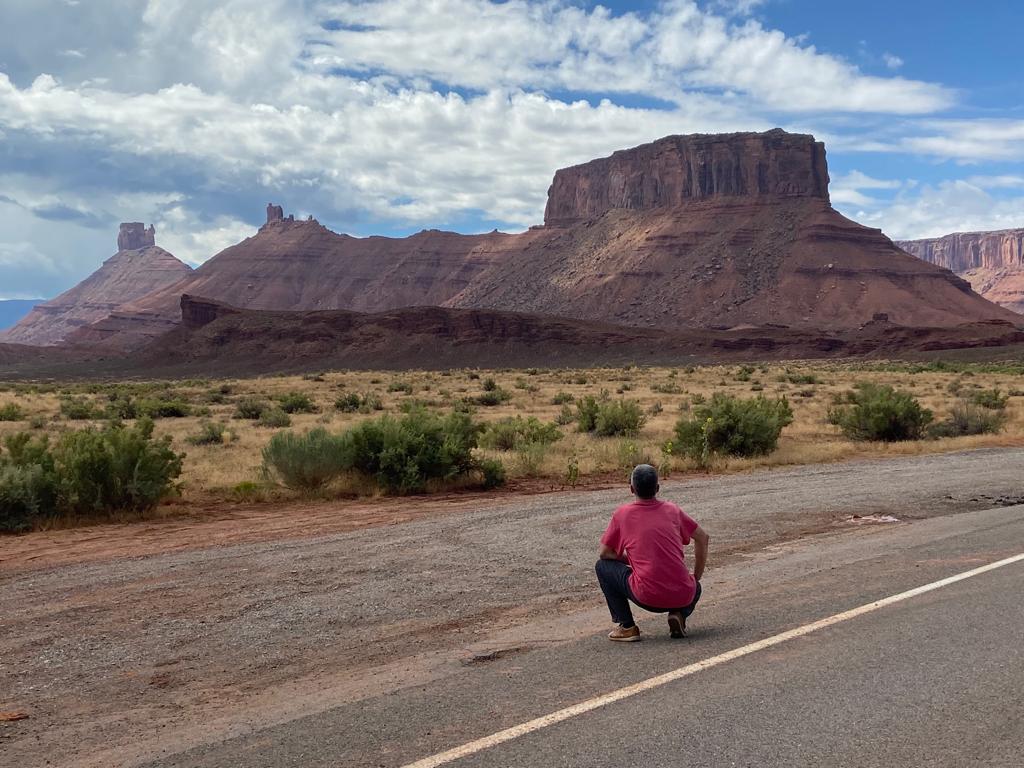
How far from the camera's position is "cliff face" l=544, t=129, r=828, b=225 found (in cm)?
14938

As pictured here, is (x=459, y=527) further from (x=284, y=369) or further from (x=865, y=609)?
(x=284, y=369)

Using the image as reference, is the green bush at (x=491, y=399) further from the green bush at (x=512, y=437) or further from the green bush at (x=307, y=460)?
the green bush at (x=307, y=460)

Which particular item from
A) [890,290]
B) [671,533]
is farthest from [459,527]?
[890,290]

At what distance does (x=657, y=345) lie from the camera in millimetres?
101125

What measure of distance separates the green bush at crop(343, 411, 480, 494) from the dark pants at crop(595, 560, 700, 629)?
927 cm

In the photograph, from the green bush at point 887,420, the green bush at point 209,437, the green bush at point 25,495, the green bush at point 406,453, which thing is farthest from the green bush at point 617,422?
the green bush at point 25,495

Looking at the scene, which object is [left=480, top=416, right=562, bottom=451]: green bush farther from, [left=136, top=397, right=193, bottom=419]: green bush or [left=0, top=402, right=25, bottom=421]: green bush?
[left=0, top=402, right=25, bottom=421]: green bush

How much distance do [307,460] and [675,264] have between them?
429ft

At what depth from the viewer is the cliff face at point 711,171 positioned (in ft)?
490

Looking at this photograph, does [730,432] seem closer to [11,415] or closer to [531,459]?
[531,459]

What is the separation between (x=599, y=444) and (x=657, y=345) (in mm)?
80795

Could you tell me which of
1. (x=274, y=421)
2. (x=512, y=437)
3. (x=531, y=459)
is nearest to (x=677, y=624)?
(x=531, y=459)

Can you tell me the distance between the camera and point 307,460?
15.4 meters

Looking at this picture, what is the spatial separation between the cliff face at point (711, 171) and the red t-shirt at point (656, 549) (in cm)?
15143
